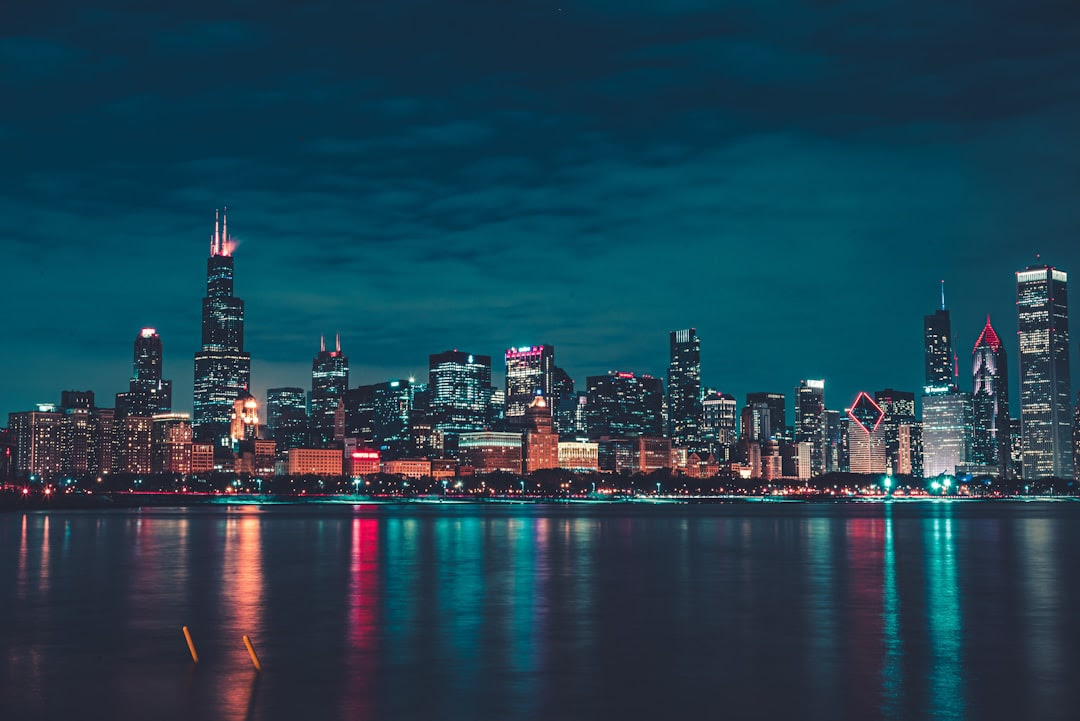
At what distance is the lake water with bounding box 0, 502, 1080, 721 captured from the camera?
81.4ft

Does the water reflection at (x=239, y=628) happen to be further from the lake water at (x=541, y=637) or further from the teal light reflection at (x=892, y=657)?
the teal light reflection at (x=892, y=657)

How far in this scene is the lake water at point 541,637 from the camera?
24797 millimetres

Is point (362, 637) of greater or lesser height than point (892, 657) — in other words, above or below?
above

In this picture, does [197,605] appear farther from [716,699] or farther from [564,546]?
[564,546]

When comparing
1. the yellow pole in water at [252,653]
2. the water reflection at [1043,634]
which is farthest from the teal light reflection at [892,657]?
the yellow pole in water at [252,653]

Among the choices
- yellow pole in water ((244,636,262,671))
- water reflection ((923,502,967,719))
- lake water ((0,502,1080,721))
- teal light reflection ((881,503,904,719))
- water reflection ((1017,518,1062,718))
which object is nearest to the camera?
teal light reflection ((881,503,904,719))

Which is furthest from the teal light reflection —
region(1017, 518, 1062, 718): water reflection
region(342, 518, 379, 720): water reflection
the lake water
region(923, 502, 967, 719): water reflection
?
region(342, 518, 379, 720): water reflection

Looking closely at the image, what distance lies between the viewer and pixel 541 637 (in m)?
35.5

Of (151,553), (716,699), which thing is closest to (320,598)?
(716,699)

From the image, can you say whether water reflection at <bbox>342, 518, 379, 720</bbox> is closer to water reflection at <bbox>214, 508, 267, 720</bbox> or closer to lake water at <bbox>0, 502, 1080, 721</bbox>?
lake water at <bbox>0, 502, 1080, 721</bbox>

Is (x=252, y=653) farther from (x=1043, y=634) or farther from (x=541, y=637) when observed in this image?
(x=1043, y=634)

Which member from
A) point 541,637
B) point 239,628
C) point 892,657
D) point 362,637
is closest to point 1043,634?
point 892,657

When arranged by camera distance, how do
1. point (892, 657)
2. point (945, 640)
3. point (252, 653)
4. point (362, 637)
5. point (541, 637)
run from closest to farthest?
point (252, 653)
point (892, 657)
point (945, 640)
point (362, 637)
point (541, 637)

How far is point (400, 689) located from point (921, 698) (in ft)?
38.4
